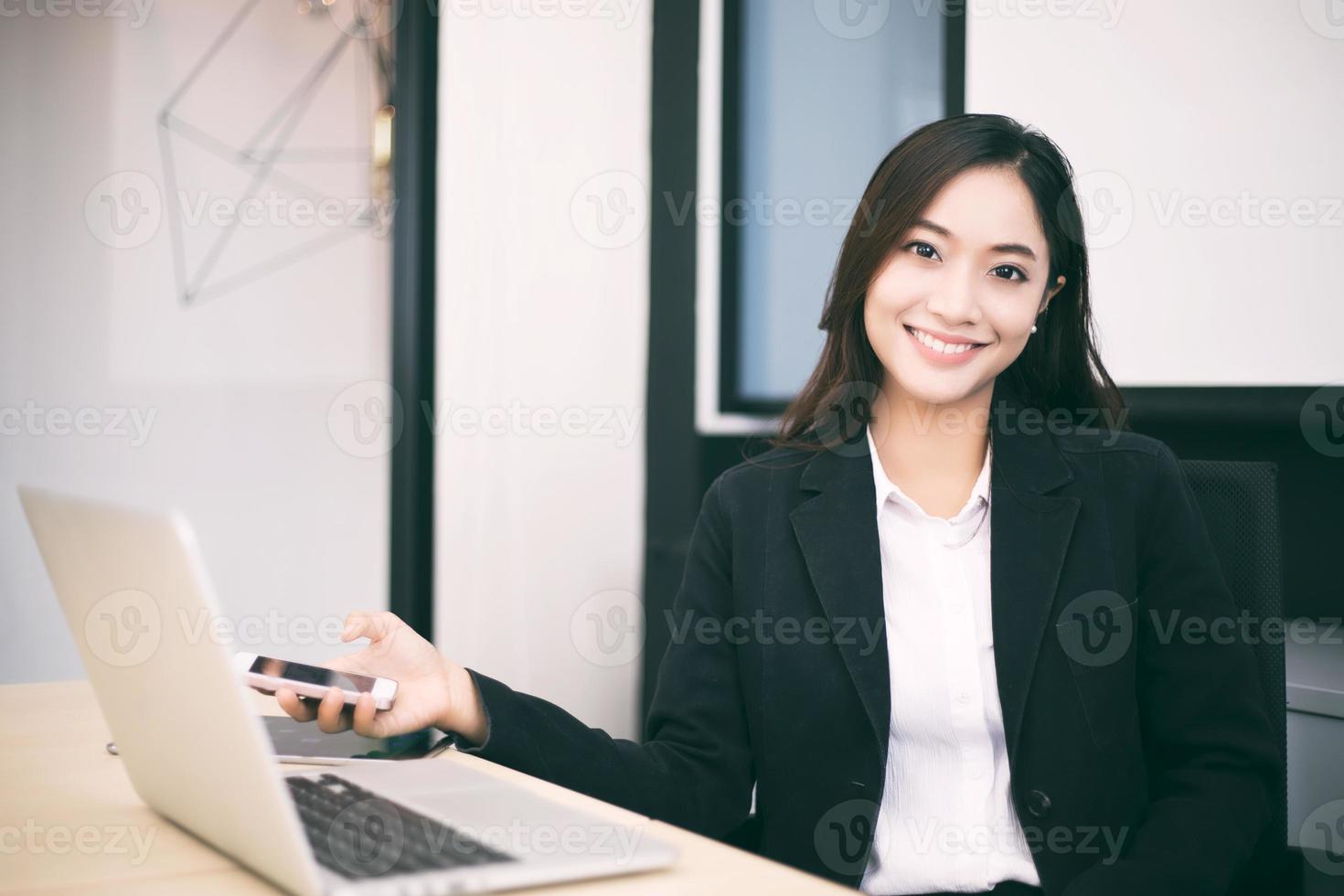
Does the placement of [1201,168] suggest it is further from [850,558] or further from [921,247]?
[850,558]

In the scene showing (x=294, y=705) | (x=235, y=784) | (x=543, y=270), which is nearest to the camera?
(x=235, y=784)

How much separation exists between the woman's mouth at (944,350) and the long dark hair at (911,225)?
102 mm

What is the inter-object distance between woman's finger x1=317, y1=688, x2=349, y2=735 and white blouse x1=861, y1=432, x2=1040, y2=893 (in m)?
0.60

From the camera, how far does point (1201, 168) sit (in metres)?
1.77

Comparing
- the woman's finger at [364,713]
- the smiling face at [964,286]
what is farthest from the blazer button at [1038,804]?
the woman's finger at [364,713]

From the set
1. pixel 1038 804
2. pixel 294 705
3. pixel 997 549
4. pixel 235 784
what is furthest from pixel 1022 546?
pixel 235 784

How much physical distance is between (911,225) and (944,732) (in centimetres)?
56

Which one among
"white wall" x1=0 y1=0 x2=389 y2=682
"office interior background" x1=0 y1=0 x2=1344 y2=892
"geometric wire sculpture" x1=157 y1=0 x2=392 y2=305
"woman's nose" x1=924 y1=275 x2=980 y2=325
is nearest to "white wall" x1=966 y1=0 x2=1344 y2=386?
"office interior background" x1=0 y1=0 x2=1344 y2=892

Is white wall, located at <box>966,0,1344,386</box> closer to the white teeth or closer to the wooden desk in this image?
the white teeth

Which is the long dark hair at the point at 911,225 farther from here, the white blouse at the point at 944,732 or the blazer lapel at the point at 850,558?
the white blouse at the point at 944,732

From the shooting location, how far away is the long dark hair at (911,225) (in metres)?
1.41

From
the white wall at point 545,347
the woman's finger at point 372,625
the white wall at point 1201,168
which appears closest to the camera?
the woman's finger at point 372,625

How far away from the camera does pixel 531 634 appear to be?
2818mm

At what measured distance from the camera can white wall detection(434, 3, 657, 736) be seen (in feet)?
8.97
